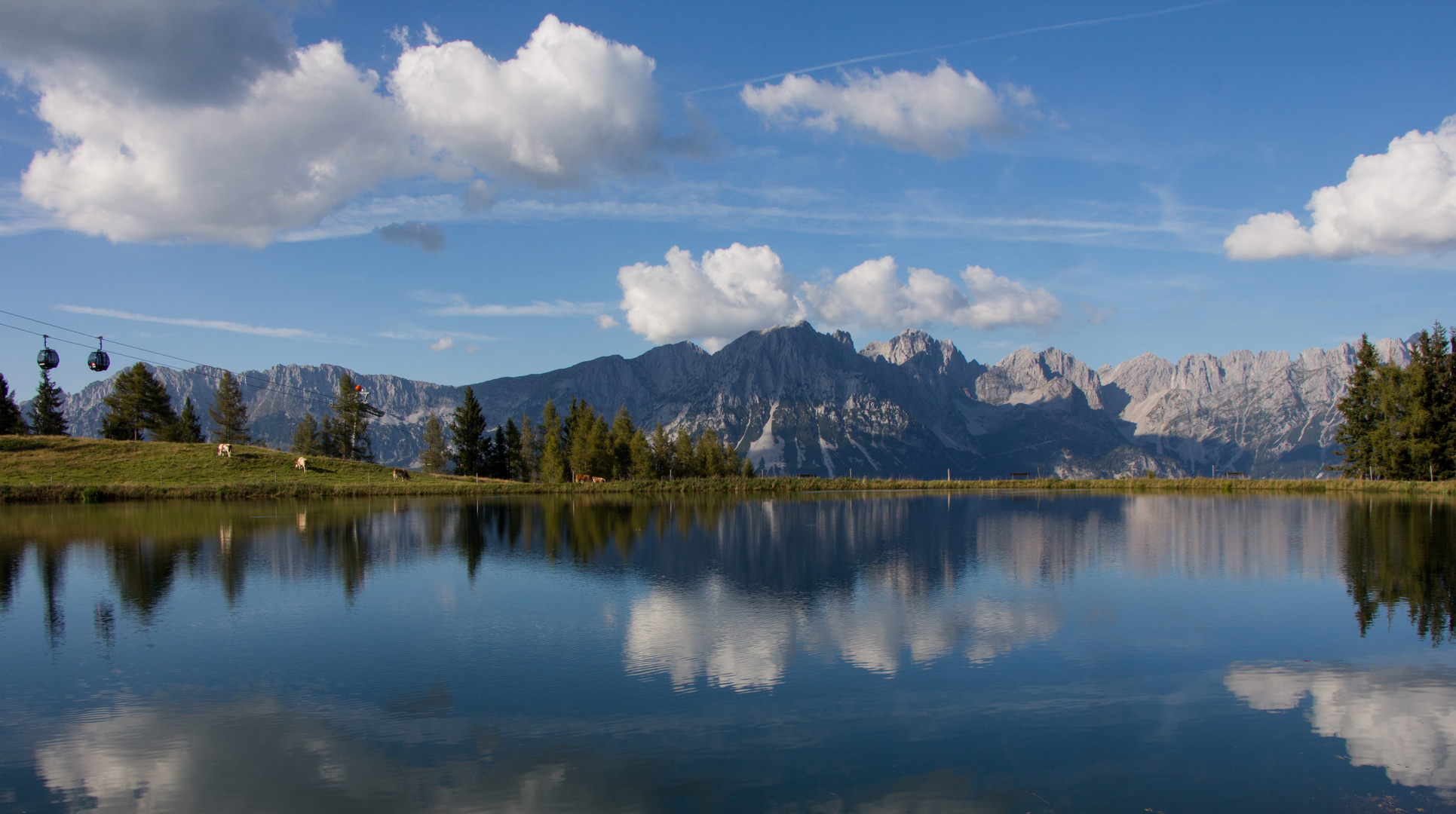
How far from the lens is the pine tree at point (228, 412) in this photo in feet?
445

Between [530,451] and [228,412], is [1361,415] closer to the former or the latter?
[530,451]

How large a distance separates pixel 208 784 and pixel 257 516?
56.7 metres

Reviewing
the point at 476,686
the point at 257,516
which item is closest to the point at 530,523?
the point at 257,516

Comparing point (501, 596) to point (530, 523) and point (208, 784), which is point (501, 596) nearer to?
point (208, 784)

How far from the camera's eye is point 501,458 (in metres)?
132

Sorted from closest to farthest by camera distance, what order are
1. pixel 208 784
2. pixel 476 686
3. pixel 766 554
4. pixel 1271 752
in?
pixel 208 784 < pixel 1271 752 < pixel 476 686 < pixel 766 554

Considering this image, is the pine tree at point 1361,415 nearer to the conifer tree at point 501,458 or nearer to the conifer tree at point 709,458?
the conifer tree at point 709,458

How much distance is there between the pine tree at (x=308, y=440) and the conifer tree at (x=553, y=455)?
45.1 meters

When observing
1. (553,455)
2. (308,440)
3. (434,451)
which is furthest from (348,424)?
(553,455)

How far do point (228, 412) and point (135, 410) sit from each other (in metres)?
19.4

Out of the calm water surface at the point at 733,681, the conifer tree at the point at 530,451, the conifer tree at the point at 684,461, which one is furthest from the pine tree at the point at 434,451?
the calm water surface at the point at 733,681

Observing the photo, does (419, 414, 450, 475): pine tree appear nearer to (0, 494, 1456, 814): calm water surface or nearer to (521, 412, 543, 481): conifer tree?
(521, 412, 543, 481): conifer tree

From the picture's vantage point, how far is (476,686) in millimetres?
17438

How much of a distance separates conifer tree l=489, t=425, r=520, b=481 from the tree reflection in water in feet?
358
